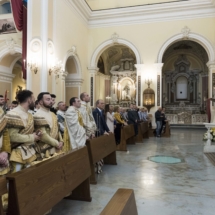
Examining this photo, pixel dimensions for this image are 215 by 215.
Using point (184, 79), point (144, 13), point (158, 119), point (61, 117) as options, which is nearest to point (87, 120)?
point (61, 117)

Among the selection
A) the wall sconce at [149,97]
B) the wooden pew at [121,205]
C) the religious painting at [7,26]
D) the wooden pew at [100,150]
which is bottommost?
the wooden pew at [100,150]

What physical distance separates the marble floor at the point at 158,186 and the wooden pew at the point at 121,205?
62.9 inches

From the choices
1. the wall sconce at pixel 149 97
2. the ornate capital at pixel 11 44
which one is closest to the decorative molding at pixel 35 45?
the ornate capital at pixel 11 44

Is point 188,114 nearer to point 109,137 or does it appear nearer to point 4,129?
point 109,137

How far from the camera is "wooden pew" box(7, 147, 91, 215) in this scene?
1.81 meters

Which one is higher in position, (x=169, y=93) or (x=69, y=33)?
(x=69, y=33)

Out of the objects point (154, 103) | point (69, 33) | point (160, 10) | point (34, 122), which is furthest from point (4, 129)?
Result: point (160, 10)

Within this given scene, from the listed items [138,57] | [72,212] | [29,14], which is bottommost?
[72,212]

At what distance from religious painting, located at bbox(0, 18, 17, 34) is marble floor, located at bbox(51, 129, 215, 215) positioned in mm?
8139

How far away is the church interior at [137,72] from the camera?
3.82 meters

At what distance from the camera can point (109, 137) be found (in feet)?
16.3

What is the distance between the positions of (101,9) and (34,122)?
11157 millimetres

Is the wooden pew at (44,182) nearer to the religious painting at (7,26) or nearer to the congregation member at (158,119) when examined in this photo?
the congregation member at (158,119)

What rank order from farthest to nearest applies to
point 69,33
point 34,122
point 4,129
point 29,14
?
point 69,33
point 29,14
point 34,122
point 4,129
